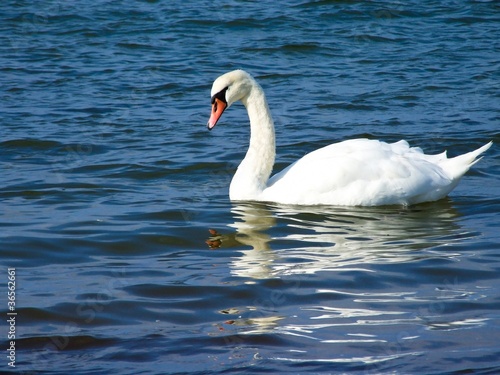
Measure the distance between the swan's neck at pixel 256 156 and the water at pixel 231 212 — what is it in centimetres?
17

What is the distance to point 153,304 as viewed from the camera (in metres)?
6.06

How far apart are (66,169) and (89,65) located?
5388 mm

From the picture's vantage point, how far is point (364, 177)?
858 centimetres

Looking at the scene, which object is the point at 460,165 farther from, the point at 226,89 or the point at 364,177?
the point at 226,89

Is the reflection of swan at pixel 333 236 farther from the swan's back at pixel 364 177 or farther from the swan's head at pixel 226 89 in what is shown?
the swan's head at pixel 226 89

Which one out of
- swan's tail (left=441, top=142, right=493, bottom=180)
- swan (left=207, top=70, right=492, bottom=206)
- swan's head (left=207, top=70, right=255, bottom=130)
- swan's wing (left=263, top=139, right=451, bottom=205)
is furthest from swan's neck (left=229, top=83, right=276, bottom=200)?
swan's tail (left=441, top=142, right=493, bottom=180)

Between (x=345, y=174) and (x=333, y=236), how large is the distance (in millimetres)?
1076

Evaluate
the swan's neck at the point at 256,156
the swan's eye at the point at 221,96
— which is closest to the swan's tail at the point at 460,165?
the swan's neck at the point at 256,156

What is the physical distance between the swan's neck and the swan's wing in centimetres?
25

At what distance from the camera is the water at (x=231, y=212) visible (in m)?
5.39

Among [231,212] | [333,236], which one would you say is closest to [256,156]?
[231,212]

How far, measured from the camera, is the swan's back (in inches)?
336

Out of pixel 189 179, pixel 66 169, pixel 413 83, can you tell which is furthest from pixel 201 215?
pixel 413 83

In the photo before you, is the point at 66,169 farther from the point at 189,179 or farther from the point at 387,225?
the point at 387,225
